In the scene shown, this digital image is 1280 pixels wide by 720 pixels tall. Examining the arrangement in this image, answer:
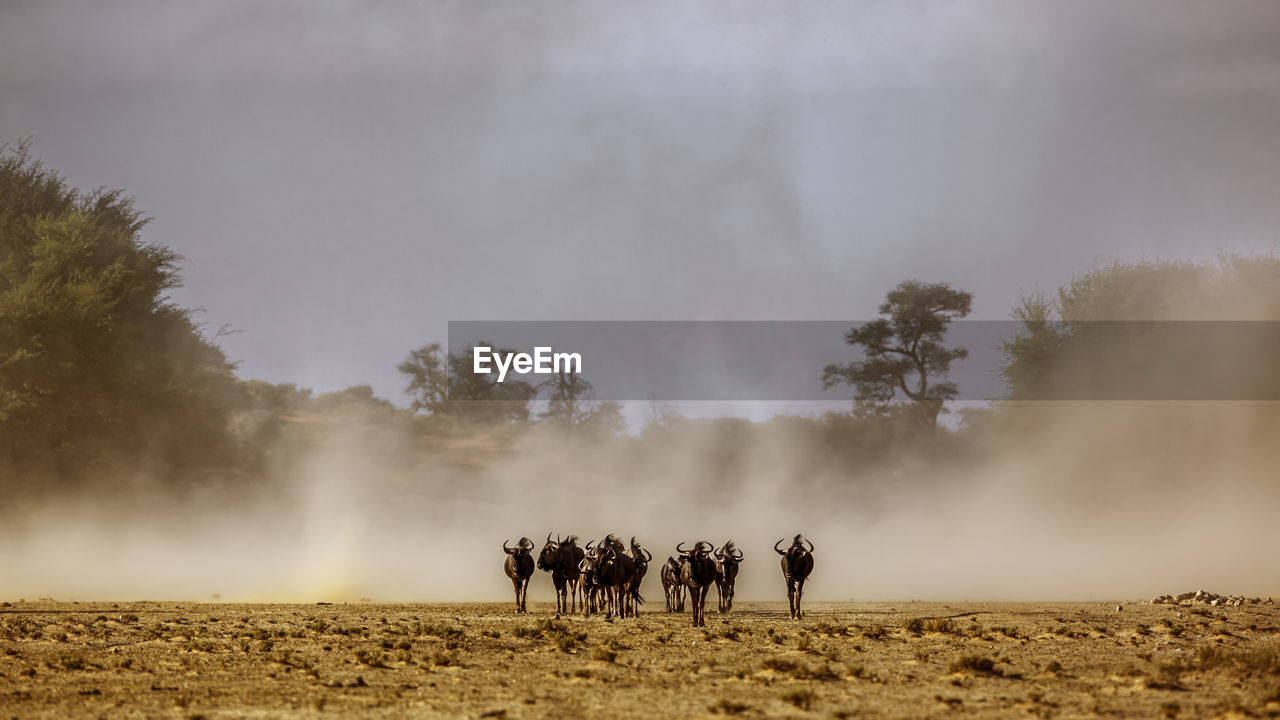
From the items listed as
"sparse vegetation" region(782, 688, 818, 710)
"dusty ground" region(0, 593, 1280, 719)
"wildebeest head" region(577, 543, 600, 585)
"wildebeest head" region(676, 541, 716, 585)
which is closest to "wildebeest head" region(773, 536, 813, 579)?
"dusty ground" region(0, 593, 1280, 719)

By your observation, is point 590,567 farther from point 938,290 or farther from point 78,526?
point 938,290

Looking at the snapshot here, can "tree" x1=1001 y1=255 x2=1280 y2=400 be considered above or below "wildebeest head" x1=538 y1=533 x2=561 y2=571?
above

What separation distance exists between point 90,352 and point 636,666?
145 feet

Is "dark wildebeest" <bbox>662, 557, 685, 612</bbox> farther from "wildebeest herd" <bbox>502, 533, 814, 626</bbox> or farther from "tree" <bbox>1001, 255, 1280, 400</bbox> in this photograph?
"tree" <bbox>1001, 255, 1280, 400</bbox>

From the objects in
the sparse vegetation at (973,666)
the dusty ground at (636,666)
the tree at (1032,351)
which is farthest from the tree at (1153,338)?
the sparse vegetation at (973,666)

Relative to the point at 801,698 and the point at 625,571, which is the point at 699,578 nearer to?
the point at 625,571

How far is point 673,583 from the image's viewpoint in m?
35.7

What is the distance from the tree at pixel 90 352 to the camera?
5378 cm

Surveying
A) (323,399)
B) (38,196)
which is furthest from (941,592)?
(323,399)

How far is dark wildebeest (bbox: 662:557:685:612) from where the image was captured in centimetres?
3472

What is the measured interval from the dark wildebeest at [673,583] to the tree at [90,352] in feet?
109

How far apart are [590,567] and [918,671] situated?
44.2 ft

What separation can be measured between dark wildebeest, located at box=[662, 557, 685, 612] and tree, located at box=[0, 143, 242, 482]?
3323 centimetres

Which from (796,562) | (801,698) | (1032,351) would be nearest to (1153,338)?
(1032,351)
